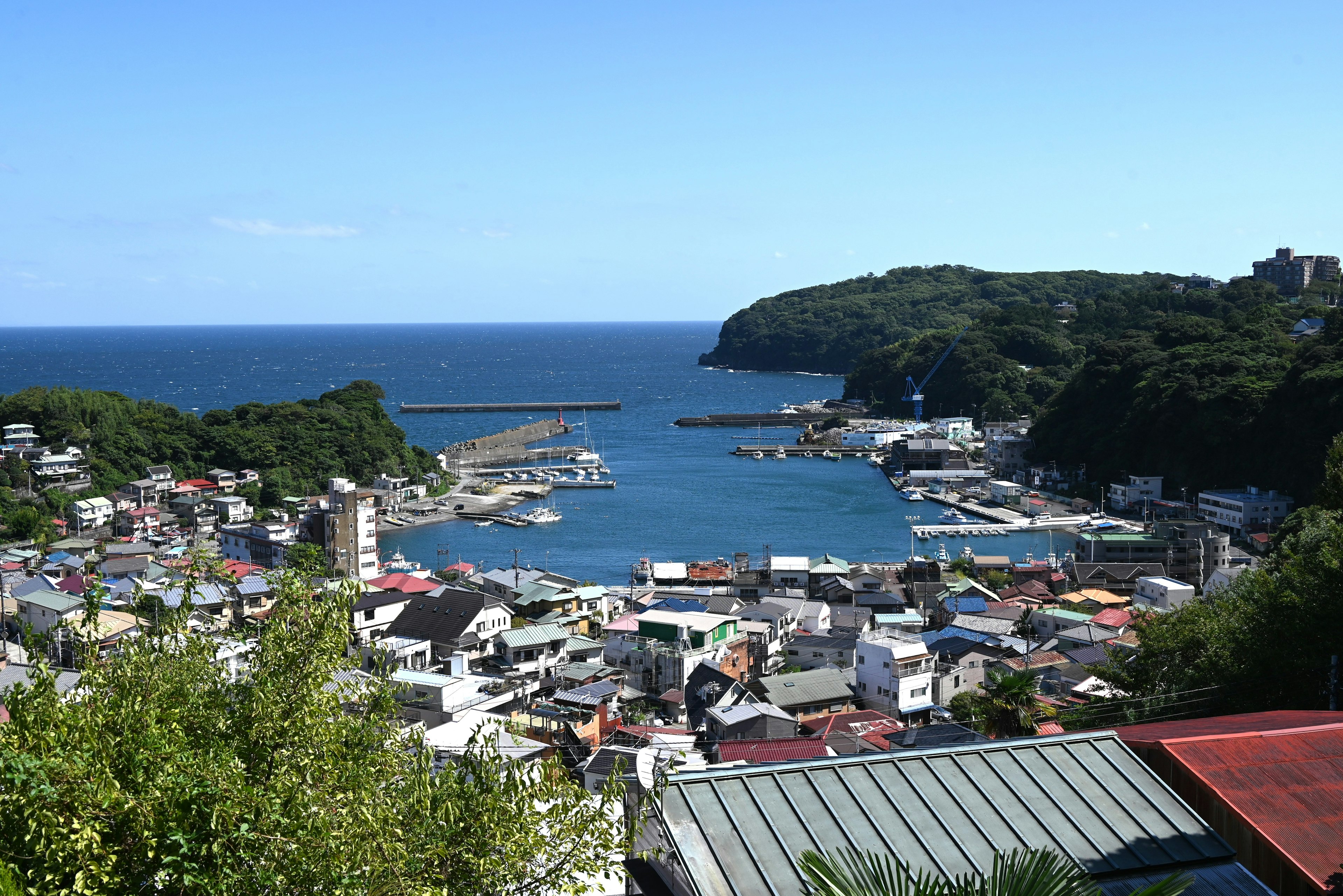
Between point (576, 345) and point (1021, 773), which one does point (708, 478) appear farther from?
point (576, 345)

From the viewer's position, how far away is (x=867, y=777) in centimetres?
301

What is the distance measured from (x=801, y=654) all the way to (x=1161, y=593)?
5570mm

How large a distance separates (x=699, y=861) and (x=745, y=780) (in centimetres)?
33

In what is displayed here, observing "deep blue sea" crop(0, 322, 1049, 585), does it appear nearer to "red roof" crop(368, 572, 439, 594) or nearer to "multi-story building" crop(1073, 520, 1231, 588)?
"multi-story building" crop(1073, 520, 1231, 588)

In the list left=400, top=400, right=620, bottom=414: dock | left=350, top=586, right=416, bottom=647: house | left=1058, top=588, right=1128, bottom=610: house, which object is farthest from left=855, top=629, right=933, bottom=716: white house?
left=400, top=400, right=620, bottom=414: dock

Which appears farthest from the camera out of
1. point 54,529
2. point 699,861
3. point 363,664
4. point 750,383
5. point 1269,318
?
point 750,383

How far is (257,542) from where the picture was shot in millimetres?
17031

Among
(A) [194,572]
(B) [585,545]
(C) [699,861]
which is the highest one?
(A) [194,572]

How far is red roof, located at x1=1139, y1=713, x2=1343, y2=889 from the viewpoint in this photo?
286 centimetres

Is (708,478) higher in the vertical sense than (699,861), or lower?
lower

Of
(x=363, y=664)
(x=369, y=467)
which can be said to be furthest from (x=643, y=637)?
(x=369, y=467)

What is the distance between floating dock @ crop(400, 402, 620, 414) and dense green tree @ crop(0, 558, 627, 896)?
41188 mm

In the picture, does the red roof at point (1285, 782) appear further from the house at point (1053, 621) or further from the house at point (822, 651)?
the house at point (1053, 621)

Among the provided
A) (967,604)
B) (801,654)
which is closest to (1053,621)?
(967,604)
